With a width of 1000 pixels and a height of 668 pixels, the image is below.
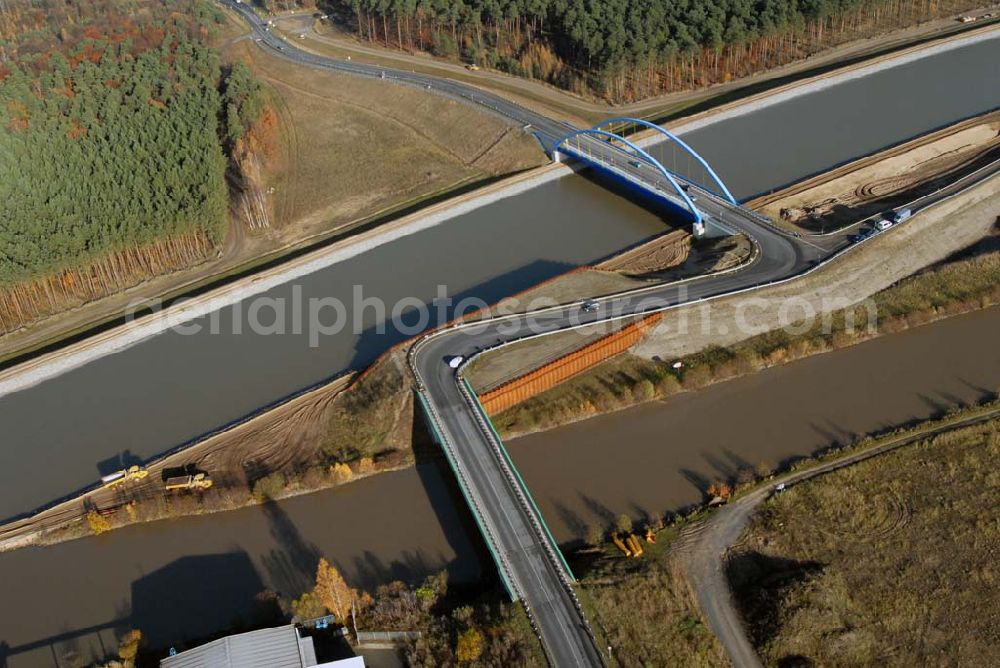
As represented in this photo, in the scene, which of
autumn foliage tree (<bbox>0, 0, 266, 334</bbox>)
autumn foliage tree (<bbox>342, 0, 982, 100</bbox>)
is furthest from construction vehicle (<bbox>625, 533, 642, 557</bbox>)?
autumn foliage tree (<bbox>342, 0, 982, 100</bbox>)

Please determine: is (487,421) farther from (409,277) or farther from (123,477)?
(409,277)

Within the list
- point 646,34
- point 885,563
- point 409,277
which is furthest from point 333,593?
point 646,34

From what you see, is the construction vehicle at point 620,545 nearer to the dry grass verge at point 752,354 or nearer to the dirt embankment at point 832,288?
the dry grass verge at point 752,354

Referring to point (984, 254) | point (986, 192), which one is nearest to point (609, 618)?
point (984, 254)

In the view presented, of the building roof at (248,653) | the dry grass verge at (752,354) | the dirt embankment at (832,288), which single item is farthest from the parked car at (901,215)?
the building roof at (248,653)

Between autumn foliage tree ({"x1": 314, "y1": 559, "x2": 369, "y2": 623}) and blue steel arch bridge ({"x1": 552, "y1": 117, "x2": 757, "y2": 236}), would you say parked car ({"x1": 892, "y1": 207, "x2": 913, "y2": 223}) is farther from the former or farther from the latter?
autumn foliage tree ({"x1": 314, "y1": 559, "x2": 369, "y2": 623})

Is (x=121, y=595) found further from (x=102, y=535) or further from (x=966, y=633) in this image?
(x=966, y=633)
